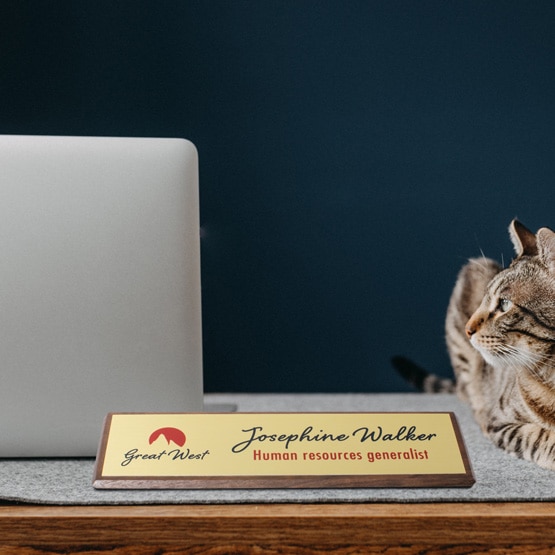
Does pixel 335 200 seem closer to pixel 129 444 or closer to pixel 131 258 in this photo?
pixel 131 258

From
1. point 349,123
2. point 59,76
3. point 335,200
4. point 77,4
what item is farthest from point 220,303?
point 77,4

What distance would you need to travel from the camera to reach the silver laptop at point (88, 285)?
739 mm

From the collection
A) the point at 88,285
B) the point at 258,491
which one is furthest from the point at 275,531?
the point at 88,285

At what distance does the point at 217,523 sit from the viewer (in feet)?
1.93

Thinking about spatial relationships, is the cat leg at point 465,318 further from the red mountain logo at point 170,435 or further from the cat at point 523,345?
the red mountain logo at point 170,435

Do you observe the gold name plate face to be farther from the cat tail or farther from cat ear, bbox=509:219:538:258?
the cat tail

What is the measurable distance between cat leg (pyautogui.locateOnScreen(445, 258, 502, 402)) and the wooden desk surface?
2.13ft

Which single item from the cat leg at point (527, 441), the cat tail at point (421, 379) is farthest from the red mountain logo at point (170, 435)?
Answer: the cat tail at point (421, 379)

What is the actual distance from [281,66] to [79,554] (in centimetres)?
117

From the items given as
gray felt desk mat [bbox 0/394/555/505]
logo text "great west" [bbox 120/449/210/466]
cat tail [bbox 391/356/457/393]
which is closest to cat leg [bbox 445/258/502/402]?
cat tail [bbox 391/356/457/393]

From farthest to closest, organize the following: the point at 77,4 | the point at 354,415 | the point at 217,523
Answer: the point at 77,4, the point at 354,415, the point at 217,523

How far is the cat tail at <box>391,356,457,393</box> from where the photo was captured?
1419mm

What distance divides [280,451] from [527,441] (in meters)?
0.36

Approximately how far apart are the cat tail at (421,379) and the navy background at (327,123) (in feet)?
0.36
